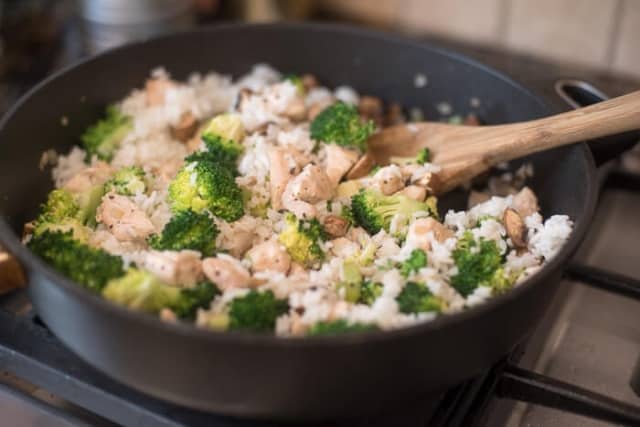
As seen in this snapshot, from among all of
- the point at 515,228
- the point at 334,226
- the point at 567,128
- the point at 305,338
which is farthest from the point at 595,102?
the point at 305,338

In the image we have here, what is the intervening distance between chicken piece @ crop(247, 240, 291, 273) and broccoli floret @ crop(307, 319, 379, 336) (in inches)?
6.2

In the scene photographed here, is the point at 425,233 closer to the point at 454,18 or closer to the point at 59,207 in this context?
the point at 59,207

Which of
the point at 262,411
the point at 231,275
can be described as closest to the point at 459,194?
the point at 231,275

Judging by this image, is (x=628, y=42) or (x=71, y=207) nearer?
(x=71, y=207)

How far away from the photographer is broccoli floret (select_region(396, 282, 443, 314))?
3.25 ft

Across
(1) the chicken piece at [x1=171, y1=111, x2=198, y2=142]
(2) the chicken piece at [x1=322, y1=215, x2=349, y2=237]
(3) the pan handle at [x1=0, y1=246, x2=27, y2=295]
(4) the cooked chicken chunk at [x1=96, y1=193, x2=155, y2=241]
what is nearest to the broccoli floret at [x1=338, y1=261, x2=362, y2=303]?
(2) the chicken piece at [x1=322, y1=215, x2=349, y2=237]

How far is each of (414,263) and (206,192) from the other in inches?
13.7

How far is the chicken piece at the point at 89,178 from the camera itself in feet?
4.23

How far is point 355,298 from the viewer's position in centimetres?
105

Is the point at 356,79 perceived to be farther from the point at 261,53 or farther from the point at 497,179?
the point at 497,179

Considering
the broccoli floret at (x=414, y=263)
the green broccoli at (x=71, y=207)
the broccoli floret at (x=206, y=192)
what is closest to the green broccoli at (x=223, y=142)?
the broccoli floret at (x=206, y=192)

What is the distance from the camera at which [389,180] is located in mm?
1265

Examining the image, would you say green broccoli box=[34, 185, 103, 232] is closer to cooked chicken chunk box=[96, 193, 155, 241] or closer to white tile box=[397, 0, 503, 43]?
cooked chicken chunk box=[96, 193, 155, 241]

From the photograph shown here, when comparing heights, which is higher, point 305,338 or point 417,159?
point 417,159
